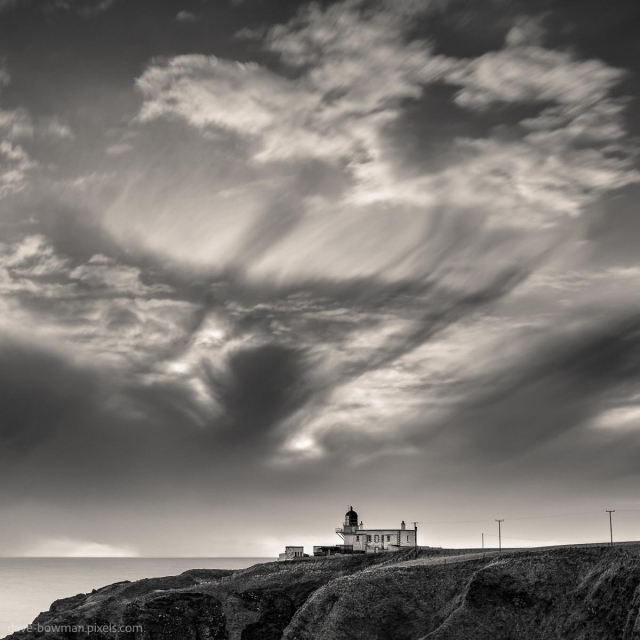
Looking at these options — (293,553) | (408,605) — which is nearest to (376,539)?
(293,553)

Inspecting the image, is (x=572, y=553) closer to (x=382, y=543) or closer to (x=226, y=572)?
(x=382, y=543)

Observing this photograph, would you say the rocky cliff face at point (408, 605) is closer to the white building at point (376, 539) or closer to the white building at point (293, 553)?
the white building at point (376, 539)

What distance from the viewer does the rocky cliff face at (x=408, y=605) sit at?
58.5m

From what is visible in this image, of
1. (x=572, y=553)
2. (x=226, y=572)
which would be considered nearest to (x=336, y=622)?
(x=572, y=553)

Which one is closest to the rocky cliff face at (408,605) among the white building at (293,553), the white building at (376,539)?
the white building at (376,539)

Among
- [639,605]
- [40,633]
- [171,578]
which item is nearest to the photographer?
Result: [639,605]

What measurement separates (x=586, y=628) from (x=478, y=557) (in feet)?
89.1

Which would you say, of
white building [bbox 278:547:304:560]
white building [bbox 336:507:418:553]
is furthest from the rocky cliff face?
white building [bbox 278:547:304:560]

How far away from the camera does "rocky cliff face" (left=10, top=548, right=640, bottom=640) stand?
5850 centimetres

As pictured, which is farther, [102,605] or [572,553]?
[102,605]

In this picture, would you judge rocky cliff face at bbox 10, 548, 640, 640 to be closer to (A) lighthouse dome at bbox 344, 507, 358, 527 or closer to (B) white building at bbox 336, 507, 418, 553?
(B) white building at bbox 336, 507, 418, 553

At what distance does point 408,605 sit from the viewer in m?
72.6

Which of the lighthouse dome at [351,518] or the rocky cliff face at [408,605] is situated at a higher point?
the lighthouse dome at [351,518]

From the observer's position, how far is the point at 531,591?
214 feet
